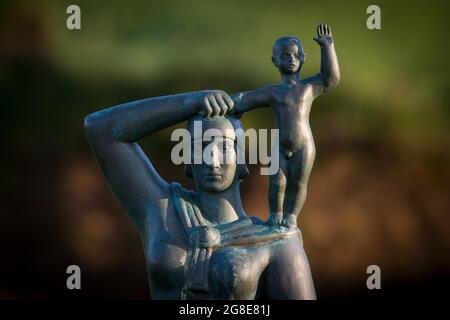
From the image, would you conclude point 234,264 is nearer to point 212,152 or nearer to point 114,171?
point 212,152

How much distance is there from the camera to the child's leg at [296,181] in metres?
3.90

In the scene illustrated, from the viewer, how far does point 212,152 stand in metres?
3.84

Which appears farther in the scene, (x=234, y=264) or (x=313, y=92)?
(x=313, y=92)

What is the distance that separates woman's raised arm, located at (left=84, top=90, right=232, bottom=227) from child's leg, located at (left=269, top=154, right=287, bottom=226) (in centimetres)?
47

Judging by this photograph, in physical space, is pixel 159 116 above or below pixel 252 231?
above

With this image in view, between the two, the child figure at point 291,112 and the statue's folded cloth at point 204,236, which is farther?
the child figure at point 291,112

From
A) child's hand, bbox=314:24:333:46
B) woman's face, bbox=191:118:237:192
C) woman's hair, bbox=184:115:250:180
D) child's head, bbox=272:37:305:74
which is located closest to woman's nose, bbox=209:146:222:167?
woman's face, bbox=191:118:237:192

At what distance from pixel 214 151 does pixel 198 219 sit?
1.33 feet

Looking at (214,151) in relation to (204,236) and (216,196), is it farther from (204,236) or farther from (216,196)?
(204,236)

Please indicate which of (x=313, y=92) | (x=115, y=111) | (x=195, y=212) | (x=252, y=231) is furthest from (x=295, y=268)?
(x=115, y=111)

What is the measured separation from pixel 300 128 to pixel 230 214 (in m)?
0.64

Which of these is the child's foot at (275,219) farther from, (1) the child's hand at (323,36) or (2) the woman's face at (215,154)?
(1) the child's hand at (323,36)

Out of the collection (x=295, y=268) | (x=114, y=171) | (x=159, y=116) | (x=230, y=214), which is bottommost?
(x=295, y=268)

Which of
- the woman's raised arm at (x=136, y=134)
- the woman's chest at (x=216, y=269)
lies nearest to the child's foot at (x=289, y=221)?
the woman's chest at (x=216, y=269)
